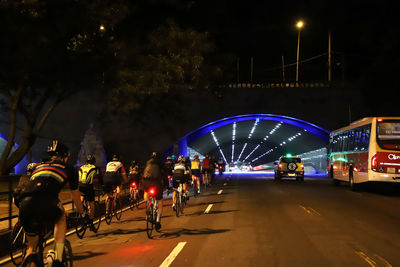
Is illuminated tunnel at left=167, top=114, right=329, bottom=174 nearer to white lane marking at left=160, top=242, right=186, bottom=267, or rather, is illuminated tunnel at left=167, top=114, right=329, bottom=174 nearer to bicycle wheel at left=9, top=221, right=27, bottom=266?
white lane marking at left=160, top=242, right=186, bottom=267

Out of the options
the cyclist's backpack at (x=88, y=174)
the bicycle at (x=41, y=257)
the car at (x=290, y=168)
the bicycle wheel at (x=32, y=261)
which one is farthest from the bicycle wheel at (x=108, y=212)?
the car at (x=290, y=168)

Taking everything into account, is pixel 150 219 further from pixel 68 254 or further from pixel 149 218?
pixel 68 254

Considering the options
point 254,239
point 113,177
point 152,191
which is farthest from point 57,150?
point 113,177

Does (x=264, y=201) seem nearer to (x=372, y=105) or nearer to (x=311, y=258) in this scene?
(x=311, y=258)

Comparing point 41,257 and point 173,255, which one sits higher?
point 41,257

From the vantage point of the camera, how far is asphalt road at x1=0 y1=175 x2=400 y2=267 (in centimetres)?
702

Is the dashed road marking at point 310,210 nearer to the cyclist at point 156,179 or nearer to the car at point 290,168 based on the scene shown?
the cyclist at point 156,179

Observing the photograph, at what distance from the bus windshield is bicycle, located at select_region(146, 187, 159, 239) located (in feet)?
42.6

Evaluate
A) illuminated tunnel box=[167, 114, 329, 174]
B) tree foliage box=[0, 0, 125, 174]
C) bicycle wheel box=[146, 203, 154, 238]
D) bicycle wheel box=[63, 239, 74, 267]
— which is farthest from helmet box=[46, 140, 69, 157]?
illuminated tunnel box=[167, 114, 329, 174]

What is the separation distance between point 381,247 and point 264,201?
8852 mm

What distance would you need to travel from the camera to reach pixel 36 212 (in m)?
4.90

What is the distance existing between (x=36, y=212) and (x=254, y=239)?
Answer: 16.4ft

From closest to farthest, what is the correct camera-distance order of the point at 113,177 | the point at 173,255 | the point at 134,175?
the point at 173,255 → the point at 113,177 → the point at 134,175

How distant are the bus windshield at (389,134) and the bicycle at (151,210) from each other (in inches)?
512
